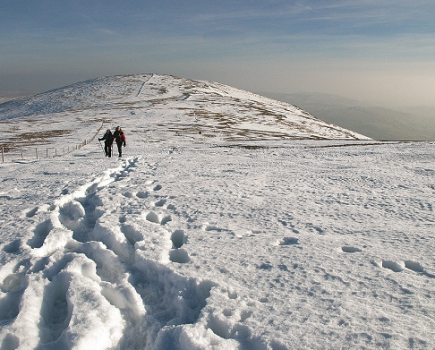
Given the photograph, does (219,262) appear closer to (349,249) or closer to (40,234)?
(349,249)

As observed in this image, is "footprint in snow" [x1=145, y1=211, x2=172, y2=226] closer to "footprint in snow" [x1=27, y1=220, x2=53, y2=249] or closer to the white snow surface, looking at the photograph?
the white snow surface

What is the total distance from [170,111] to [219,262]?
223 ft

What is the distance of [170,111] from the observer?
A: 232 ft

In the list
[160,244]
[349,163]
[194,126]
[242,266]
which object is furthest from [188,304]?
[194,126]

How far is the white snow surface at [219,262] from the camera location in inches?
160

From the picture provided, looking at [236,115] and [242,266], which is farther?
[236,115]

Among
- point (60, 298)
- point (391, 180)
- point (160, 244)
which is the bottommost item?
point (60, 298)

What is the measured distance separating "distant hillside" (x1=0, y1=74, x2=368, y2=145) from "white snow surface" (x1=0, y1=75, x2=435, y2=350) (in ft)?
97.6

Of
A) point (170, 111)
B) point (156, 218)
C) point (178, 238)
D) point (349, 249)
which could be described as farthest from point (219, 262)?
point (170, 111)

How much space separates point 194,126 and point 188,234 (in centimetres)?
4794

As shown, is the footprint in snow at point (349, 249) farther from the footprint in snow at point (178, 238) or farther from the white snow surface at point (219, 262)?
the footprint in snow at point (178, 238)

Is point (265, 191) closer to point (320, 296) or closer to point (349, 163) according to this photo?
point (320, 296)

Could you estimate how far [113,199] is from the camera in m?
9.30

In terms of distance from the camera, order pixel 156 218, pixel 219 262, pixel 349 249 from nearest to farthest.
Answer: pixel 219 262
pixel 349 249
pixel 156 218
